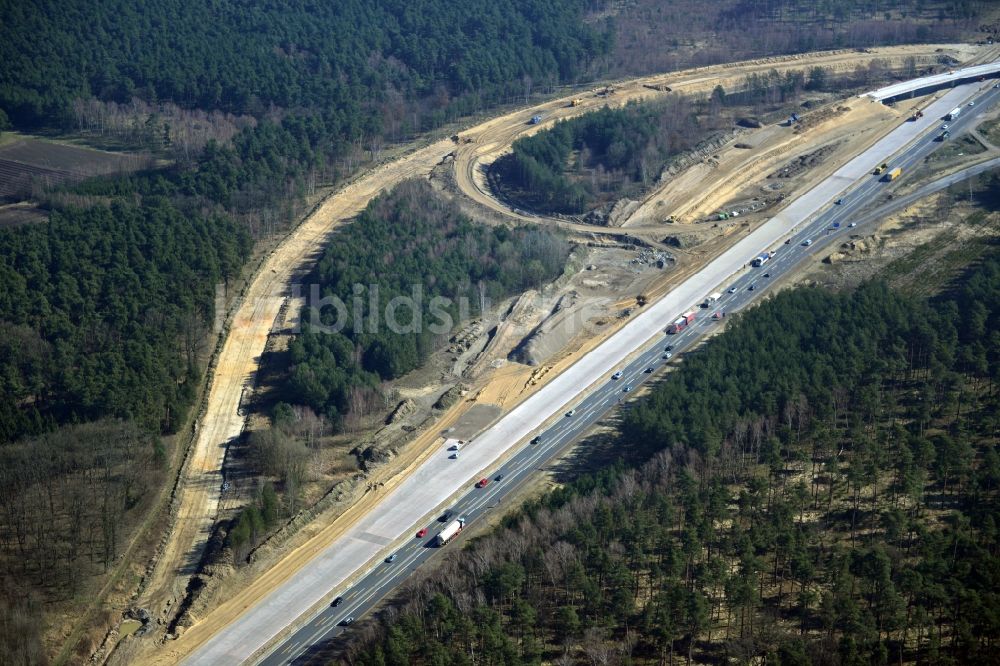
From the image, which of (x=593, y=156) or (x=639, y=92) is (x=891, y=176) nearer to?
(x=593, y=156)

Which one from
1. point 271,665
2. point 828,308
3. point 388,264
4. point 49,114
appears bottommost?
point 271,665

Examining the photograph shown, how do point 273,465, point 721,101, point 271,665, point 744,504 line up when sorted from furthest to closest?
point 721,101 → point 273,465 → point 744,504 → point 271,665

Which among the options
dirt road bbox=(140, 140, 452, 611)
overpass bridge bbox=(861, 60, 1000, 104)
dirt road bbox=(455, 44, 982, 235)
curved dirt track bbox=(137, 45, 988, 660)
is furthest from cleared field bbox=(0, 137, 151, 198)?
overpass bridge bbox=(861, 60, 1000, 104)

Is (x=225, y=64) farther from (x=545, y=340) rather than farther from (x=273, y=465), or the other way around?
(x=273, y=465)

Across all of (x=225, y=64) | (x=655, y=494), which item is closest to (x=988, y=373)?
(x=655, y=494)

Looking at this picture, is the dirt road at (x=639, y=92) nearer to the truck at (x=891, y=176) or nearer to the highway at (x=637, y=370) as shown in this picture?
the highway at (x=637, y=370)

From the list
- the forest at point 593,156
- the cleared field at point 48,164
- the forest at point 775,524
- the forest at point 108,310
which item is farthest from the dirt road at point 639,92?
the forest at point 775,524
